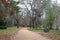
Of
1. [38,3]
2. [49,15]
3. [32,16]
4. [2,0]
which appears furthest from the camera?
[32,16]

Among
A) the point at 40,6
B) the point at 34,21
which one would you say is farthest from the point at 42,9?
the point at 34,21

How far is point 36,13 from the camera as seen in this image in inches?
1610

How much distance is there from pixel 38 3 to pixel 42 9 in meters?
2.74

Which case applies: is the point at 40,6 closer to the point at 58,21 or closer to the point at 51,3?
the point at 51,3

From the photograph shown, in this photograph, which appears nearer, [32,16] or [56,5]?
[56,5]

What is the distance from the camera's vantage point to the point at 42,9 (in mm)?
41469

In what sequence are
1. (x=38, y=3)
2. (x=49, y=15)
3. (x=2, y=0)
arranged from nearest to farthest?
1. (x=2, y=0)
2. (x=49, y=15)
3. (x=38, y=3)

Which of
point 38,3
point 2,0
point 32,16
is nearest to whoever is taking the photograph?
point 2,0

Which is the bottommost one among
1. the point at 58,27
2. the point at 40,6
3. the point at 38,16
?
the point at 58,27

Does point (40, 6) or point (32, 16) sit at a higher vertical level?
point (40, 6)

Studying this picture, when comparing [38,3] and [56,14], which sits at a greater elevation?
[38,3]

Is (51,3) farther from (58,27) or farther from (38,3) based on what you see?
(58,27)

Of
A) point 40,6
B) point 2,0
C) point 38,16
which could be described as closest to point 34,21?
point 38,16

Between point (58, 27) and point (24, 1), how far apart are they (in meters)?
11.8
